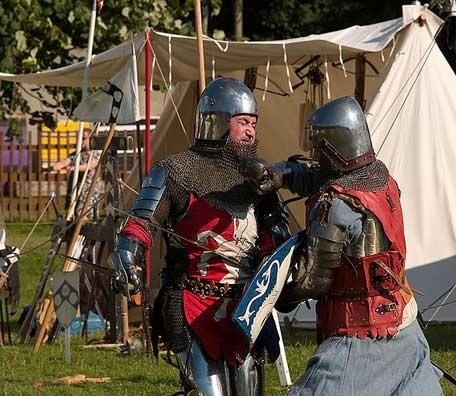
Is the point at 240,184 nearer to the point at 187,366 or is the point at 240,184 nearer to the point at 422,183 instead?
the point at 187,366

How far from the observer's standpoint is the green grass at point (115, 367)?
7.52 metres

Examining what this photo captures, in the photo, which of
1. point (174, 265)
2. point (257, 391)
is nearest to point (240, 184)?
point (174, 265)

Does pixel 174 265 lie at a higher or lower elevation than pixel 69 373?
higher

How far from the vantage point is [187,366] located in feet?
17.0

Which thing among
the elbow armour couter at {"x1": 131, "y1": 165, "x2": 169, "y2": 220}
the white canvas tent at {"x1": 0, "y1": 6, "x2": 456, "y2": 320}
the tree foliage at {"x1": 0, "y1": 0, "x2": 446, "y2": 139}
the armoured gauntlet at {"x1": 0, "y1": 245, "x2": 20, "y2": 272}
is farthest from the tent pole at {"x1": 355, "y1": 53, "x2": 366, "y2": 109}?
the elbow armour couter at {"x1": 131, "y1": 165, "x2": 169, "y2": 220}

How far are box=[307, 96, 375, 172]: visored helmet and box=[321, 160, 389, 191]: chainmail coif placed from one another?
21 millimetres

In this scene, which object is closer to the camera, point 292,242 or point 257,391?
point 292,242

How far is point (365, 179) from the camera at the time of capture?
15.2 ft

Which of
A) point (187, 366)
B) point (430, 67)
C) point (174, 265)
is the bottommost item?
point (187, 366)

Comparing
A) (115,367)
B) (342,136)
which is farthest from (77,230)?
(342,136)

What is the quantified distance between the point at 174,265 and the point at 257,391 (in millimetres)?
578

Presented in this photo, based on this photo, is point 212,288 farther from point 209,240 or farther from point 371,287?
point 371,287

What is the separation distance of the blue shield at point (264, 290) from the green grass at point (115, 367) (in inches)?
99.1

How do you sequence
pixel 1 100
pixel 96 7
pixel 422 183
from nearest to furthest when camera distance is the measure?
pixel 422 183, pixel 96 7, pixel 1 100
